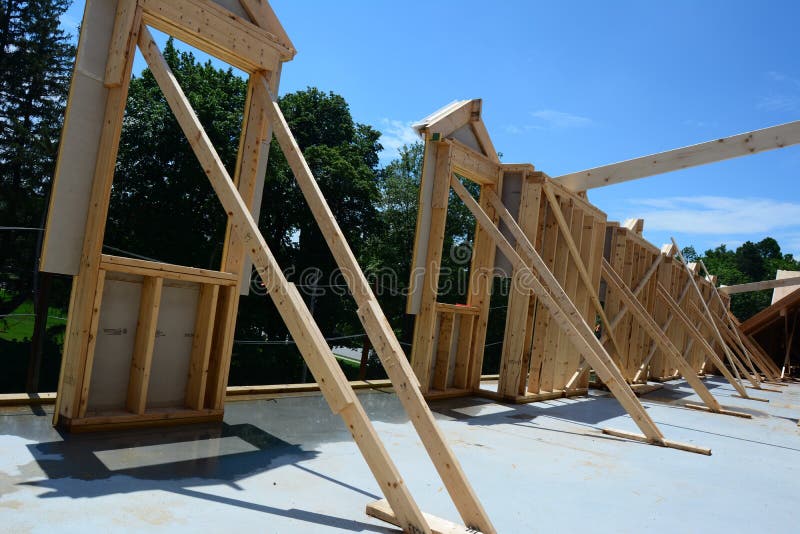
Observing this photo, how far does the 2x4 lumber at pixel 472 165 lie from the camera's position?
699 cm

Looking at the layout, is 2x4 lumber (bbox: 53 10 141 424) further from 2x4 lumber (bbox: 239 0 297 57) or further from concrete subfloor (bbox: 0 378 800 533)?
2x4 lumber (bbox: 239 0 297 57)

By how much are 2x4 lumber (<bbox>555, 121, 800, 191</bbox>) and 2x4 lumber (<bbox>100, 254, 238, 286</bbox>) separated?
18.4 ft

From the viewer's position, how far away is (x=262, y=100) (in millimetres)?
4887

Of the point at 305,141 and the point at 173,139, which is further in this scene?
the point at 305,141

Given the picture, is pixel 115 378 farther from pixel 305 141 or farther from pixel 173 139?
pixel 305 141

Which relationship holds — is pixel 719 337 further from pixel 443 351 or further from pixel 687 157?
pixel 443 351

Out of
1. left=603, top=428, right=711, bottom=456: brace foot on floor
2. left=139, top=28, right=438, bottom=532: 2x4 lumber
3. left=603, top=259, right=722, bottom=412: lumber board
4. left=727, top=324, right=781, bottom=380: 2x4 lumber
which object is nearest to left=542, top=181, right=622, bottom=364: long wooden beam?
left=603, top=259, right=722, bottom=412: lumber board

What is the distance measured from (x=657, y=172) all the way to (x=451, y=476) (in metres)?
6.95

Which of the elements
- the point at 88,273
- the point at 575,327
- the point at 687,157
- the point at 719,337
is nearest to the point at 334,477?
the point at 88,273

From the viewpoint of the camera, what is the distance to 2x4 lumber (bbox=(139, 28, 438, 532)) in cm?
269

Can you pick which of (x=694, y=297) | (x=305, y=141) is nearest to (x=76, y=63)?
(x=694, y=297)

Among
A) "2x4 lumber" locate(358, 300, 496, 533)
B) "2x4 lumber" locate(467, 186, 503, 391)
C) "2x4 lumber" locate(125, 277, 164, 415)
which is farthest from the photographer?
"2x4 lumber" locate(467, 186, 503, 391)

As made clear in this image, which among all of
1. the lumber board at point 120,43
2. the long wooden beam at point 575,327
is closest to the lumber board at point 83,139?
the lumber board at point 120,43

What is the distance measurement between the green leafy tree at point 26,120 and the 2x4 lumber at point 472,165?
15.1 m
